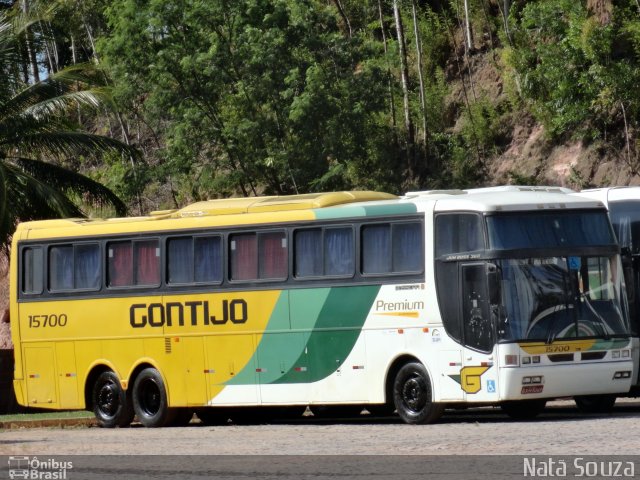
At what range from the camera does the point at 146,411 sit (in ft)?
75.3

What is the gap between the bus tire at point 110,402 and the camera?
23.1m

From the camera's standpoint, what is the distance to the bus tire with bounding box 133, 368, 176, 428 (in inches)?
891

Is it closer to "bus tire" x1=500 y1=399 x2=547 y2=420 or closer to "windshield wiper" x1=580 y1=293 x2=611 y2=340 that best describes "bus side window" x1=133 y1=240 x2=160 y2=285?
"bus tire" x1=500 y1=399 x2=547 y2=420

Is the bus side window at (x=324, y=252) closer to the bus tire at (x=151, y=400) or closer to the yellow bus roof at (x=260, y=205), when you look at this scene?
the yellow bus roof at (x=260, y=205)

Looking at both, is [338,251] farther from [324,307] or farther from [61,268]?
[61,268]

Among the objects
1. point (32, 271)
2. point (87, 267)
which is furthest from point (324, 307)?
point (32, 271)

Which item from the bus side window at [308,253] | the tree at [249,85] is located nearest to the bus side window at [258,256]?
the bus side window at [308,253]

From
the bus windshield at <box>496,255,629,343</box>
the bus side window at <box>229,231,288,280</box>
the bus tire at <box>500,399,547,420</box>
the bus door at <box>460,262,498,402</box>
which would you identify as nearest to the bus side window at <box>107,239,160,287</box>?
the bus side window at <box>229,231,288,280</box>

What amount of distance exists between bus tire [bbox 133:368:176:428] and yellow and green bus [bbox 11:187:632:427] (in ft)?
0.11

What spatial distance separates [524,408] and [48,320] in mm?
8826

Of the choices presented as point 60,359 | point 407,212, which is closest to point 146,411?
point 60,359

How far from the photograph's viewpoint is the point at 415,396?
767 inches

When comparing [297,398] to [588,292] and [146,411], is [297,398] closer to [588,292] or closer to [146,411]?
[146,411]

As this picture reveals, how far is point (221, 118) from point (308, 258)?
1547 cm
